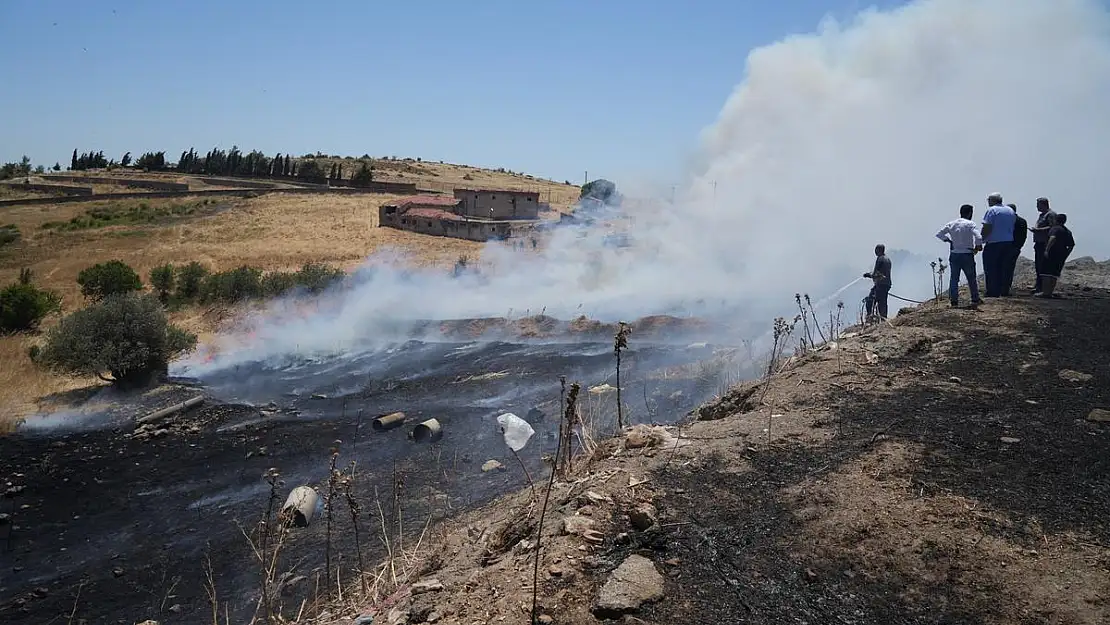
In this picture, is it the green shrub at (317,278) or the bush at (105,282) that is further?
the bush at (105,282)

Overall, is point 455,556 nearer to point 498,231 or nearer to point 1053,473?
point 1053,473

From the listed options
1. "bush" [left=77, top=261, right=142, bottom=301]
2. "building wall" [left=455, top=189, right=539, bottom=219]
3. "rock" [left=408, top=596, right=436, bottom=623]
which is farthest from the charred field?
"building wall" [left=455, top=189, right=539, bottom=219]

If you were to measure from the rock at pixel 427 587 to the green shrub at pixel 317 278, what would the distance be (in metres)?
19.6

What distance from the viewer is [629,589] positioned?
138 inches

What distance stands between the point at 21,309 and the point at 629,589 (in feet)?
76.2

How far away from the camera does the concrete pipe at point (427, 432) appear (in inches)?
431

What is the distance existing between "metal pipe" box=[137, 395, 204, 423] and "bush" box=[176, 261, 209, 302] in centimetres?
1136

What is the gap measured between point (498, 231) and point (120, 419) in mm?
21895

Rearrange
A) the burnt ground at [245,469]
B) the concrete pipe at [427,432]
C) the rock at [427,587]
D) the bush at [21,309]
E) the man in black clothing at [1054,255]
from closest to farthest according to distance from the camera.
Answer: the rock at [427,587] → the burnt ground at [245,469] → the man in black clothing at [1054,255] → the concrete pipe at [427,432] → the bush at [21,309]

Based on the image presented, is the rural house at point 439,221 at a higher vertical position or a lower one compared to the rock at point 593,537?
higher

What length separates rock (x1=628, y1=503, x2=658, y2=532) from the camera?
4.03 metres

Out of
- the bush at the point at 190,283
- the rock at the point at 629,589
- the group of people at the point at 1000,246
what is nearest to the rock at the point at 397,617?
the rock at the point at 629,589

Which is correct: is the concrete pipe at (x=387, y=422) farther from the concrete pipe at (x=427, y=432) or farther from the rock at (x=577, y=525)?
the rock at (x=577, y=525)

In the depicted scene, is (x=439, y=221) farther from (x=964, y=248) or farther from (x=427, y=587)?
(x=427, y=587)
